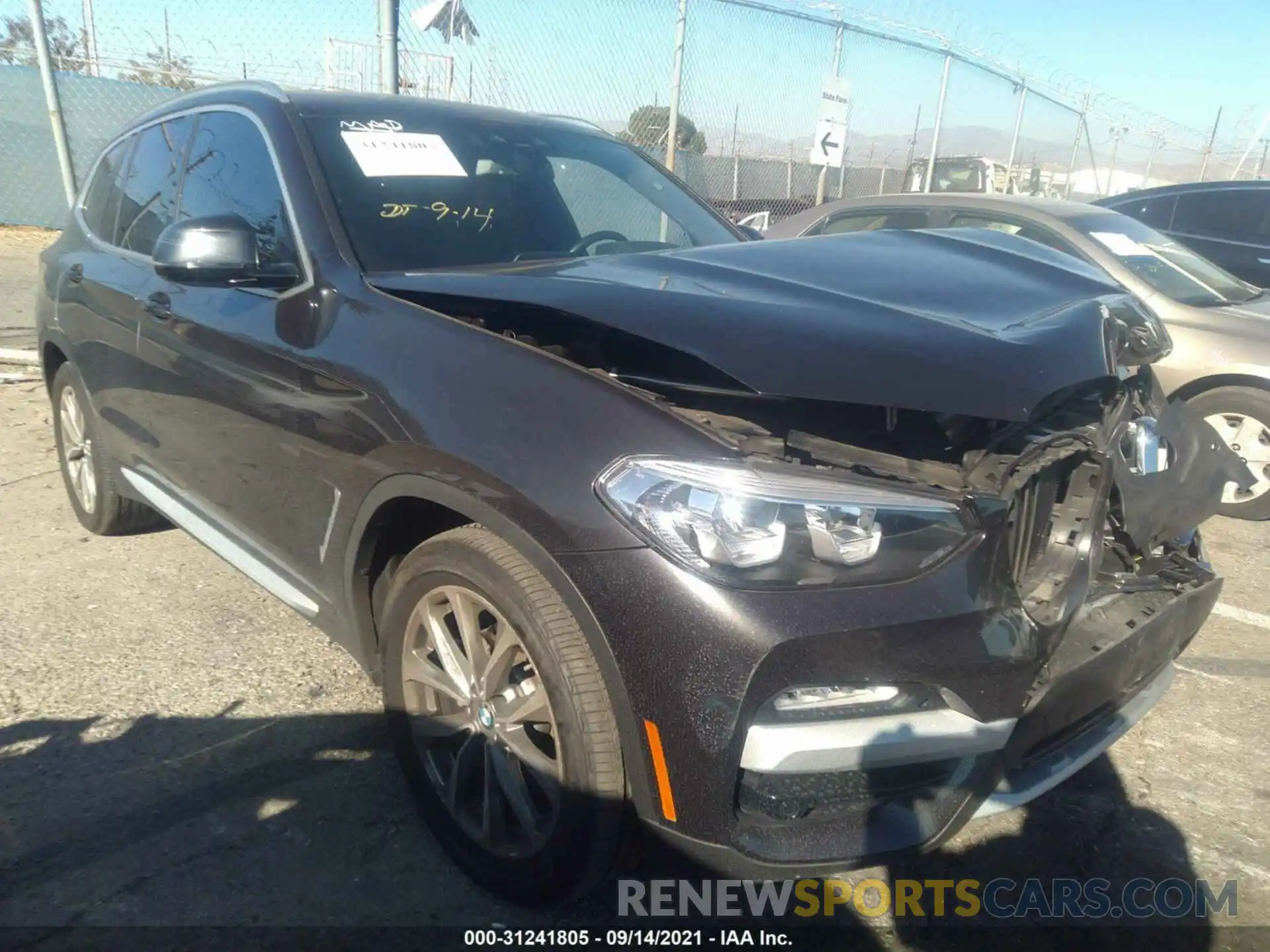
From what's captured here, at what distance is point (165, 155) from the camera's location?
3.48 metres

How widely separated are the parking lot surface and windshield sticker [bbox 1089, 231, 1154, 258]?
264cm

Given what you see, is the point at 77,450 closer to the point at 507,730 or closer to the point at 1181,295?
the point at 507,730

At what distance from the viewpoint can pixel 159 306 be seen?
3.07m

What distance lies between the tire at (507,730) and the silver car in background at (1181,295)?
10.5 ft

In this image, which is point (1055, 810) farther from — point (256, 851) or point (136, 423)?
point (136, 423)

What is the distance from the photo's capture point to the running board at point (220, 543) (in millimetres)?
2635

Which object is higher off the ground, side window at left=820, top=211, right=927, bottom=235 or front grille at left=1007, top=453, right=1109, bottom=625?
side window at left=820, top=211, right=927, bottom=235

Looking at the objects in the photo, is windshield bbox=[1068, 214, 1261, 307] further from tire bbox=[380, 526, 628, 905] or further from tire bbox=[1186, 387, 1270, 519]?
tire bbox=[380, 526, 628, 905]

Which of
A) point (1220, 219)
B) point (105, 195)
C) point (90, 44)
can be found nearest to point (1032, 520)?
point (105, 195)

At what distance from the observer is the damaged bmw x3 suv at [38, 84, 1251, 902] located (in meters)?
1.68

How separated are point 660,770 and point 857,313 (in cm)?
103

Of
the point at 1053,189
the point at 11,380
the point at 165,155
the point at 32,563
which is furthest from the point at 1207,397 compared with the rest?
the point at 1053,189

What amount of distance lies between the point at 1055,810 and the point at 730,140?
9.03 m

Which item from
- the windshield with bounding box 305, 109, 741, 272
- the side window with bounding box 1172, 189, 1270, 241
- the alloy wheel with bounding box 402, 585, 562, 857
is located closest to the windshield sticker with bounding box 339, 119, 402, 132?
the windshield with bounding box 305, 109, 741, 272
